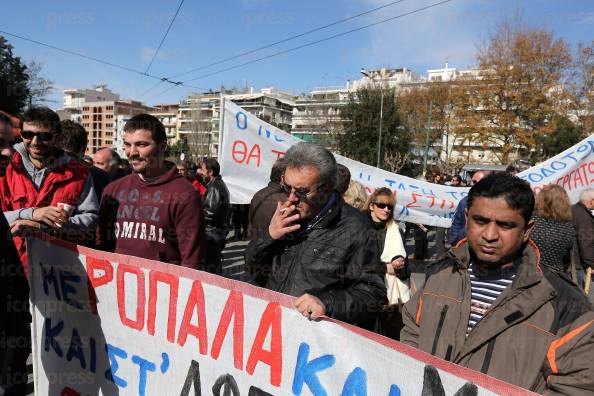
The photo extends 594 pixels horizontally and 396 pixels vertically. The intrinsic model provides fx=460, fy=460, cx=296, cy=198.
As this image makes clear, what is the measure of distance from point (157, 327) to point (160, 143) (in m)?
1.06

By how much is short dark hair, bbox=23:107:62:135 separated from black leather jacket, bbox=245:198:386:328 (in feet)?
5.46

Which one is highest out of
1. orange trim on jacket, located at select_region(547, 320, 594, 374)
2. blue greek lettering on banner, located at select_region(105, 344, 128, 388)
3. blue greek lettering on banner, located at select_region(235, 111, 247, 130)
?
blue greek lettering on banner, located at select_region(235, 111, 247, 130)

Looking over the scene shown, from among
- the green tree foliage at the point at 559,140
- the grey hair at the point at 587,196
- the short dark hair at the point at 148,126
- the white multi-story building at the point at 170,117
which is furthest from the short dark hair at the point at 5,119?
the white multi-story building at the point at 170,117

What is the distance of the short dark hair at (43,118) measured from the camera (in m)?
2.79

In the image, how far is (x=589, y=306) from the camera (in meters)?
1.48

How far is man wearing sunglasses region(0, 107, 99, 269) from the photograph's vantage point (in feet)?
9.06

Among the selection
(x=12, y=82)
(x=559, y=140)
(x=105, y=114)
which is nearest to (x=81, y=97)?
(x=105, y=114)

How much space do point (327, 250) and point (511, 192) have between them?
0.77 m

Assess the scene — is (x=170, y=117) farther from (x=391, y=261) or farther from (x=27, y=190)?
(x=27, y=190)

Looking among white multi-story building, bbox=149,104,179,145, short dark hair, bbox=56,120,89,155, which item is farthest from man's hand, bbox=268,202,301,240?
white multi-story building, bbox=149,104,179,145

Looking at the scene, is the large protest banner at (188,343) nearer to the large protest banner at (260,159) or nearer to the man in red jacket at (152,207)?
the man in red jacket at (152,207)

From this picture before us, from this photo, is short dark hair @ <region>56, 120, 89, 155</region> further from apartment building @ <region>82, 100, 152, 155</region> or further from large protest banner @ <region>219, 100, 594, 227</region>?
apartment building @ <region>82, 100, 152, 155</region>

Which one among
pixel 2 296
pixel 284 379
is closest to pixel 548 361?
pixel 284 379

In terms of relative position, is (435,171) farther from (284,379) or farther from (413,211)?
(284,379)
